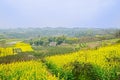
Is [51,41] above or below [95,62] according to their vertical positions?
below

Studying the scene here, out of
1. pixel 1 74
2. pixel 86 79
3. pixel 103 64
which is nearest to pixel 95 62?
pixel 103 64

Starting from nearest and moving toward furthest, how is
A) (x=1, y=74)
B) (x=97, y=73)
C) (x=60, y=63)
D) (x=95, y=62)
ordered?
(x=1, y=74), (x=97, y=73), (x=95, y=62), (x=60, y=63)

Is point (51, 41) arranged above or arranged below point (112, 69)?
below

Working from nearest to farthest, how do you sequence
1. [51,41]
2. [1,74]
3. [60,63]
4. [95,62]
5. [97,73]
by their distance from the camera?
[1,74]
[97,73]
[95,62]
[60,63]
[51,41]

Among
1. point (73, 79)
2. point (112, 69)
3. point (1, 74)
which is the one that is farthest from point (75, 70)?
point (1, 74)

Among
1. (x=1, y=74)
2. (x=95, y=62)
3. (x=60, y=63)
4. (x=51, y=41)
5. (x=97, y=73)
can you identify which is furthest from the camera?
(x=51, y=41)

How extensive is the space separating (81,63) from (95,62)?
1596 mm

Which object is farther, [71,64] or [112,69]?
[71,64]

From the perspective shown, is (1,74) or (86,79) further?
(86,79)

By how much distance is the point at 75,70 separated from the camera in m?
30.7

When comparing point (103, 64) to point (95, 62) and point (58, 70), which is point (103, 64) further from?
point (58, 70)

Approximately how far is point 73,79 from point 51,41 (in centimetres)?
11502

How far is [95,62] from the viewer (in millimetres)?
32125

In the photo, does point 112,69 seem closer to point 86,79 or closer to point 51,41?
point 86,79
